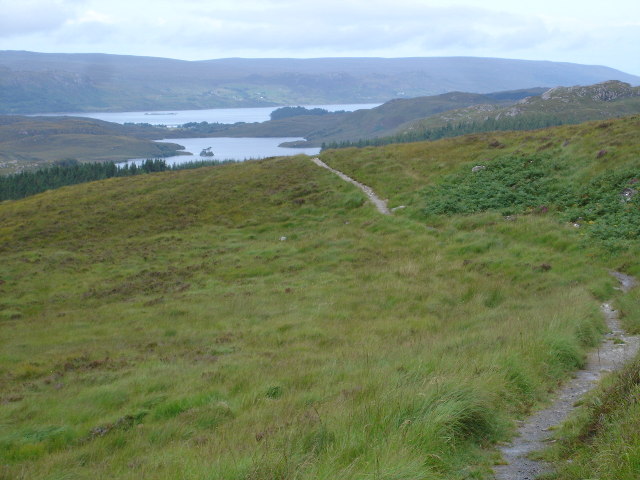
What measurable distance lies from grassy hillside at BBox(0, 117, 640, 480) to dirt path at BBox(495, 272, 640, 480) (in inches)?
10.6

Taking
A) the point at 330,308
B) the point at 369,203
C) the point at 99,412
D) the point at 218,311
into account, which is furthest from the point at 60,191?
the point at 99,412

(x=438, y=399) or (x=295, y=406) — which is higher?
(x=438, y=399)

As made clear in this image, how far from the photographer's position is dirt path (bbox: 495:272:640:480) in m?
6.60

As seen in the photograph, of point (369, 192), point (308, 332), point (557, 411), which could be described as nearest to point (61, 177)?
point (369, 192)

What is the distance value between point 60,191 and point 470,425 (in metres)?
72.8

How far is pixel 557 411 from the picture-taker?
874cm

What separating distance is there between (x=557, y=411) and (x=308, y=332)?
9105 millimetres

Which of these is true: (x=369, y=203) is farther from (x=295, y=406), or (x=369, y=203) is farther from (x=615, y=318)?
(x=295, y=406)

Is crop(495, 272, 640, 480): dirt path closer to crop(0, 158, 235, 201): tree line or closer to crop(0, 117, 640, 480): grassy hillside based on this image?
crop(0, 117, 640, 480): grassy hillside

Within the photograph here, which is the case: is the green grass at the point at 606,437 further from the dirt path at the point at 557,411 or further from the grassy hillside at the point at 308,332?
the grassy hillside at the point at 308,332

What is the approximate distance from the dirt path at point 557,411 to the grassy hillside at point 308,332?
268 mm

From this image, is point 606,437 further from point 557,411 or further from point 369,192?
point 369,192

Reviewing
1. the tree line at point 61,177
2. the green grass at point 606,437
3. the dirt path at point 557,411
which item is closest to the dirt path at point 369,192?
the dirt path at point 557,411

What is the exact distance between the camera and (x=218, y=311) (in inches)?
887
